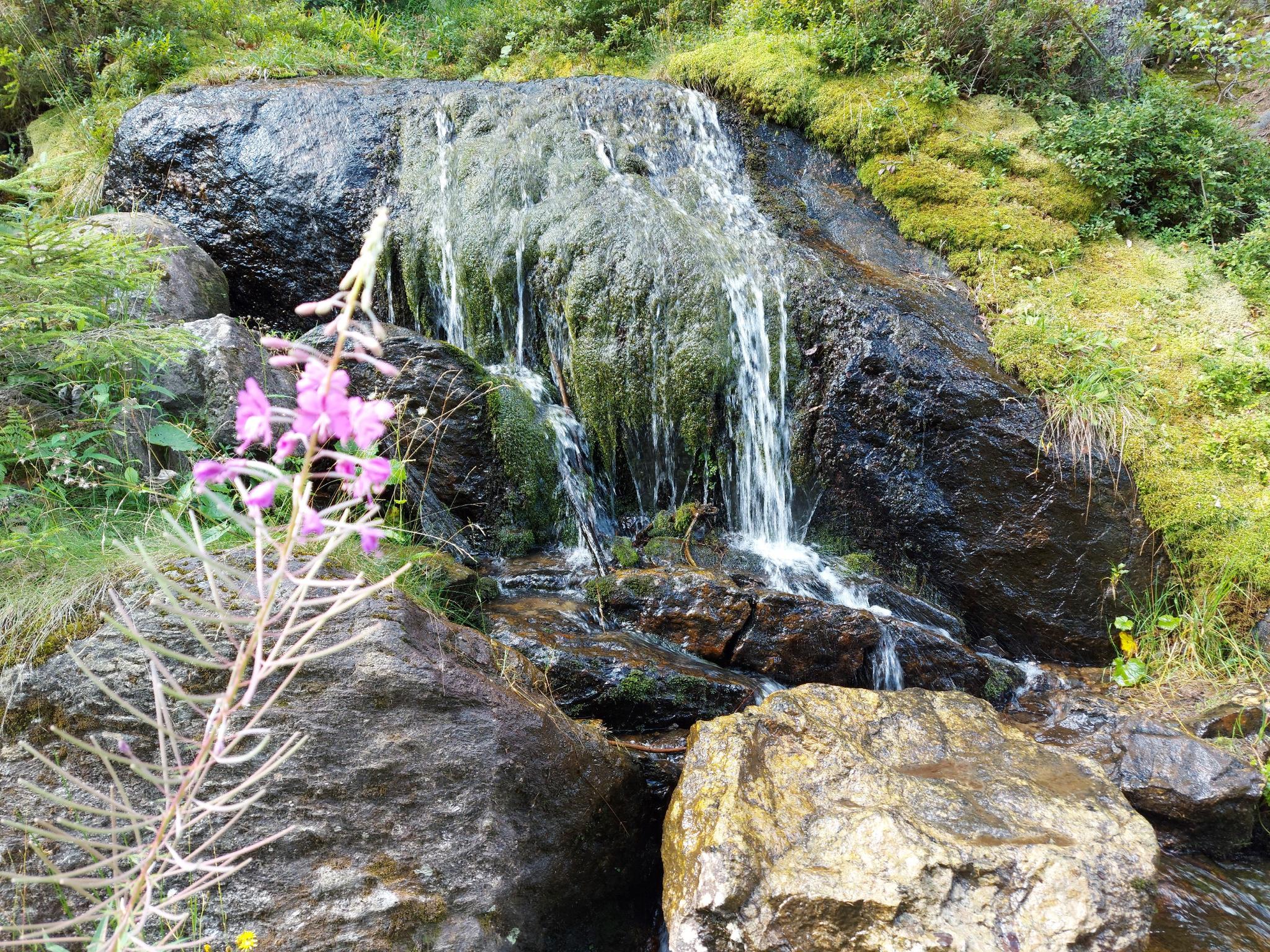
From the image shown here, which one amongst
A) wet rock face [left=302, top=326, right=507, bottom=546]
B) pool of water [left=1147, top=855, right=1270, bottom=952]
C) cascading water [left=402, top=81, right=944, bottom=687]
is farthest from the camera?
cascading water [left=402, top=81, right=944, bottom=687]

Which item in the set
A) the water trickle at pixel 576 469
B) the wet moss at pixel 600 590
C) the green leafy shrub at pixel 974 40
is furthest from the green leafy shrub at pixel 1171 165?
the wet moss at pixel 600 590

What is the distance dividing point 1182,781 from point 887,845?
87.2 inches

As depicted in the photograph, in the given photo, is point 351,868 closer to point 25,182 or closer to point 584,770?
point 584,770

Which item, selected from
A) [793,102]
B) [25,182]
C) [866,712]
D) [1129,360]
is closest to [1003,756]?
[866,712]

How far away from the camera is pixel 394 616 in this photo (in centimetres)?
235

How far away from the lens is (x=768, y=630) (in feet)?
13.0

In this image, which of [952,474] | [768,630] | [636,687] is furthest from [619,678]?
[952,474]

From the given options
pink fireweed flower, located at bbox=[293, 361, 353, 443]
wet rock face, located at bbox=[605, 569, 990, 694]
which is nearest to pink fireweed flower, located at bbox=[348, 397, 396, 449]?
pink fireweed flower, located at bbox=[293, 361, 353, 443]

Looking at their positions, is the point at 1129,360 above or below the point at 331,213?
below

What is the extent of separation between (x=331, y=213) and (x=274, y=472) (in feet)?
19.6

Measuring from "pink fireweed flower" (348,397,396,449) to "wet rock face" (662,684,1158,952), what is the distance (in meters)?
1.92

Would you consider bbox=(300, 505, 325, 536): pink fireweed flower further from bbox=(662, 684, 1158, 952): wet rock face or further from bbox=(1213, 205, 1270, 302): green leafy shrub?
bbox=(1213, 205, 1270, 302): green leafy shrub

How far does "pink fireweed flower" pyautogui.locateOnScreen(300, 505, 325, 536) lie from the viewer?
32.2 inches

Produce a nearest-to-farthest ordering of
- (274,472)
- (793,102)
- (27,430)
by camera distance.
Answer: (274,472)
(27,430)
(793,102)
